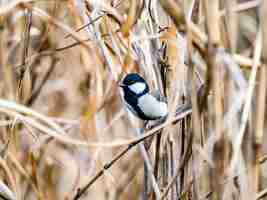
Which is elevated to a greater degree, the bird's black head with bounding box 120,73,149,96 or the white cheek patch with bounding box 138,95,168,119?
the bird's black head with bounding box 120,73,149,96

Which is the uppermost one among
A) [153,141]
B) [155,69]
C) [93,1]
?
[93,1]

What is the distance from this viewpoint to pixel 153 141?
951 mm

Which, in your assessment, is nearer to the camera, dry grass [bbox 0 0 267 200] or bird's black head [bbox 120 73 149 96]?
dry grass [bbox 0 0 267 200]

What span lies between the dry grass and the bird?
2cm

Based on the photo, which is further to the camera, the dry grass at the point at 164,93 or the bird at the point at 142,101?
the bird at the point at 142,101

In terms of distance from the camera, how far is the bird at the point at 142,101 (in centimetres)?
78

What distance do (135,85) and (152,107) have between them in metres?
0.03

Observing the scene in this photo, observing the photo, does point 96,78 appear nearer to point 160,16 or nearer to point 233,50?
point 160,16

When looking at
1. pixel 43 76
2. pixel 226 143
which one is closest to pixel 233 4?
pixel 226 143

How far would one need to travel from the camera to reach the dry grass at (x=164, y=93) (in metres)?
0.68

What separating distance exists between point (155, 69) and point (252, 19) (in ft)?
1.77

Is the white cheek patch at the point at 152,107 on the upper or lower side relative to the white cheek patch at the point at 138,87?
lower

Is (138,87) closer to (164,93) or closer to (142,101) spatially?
(142,101)

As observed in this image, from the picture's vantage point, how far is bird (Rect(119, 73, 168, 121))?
0.78 meters
